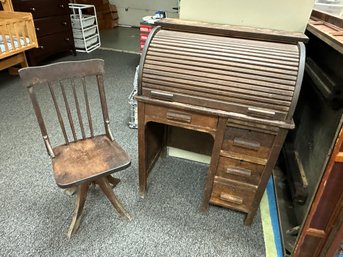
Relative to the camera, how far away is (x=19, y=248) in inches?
54.7

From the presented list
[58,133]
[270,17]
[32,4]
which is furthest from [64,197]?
[32,4]

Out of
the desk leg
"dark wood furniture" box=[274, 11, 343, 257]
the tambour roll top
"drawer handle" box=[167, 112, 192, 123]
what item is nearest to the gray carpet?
the desk leg

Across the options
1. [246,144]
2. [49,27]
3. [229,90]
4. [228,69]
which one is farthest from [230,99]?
[49,27]

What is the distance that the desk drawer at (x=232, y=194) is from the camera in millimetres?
1444

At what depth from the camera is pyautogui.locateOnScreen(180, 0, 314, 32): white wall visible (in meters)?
1.41

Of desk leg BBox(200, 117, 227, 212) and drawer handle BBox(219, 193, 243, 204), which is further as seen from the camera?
drawer handle BBox(219, 193, 243, 204)

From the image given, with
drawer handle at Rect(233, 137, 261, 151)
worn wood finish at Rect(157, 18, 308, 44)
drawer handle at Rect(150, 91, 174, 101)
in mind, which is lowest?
drawer handle at Rect(233, 137, 261, 151)

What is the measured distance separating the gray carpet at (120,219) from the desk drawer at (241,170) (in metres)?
0.38

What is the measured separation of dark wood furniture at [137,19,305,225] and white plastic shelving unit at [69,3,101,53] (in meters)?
3.38

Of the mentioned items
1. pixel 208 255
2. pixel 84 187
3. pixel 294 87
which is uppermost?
pixel 294 87

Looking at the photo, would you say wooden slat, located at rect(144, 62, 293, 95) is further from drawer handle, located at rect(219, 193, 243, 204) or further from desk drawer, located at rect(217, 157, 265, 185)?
drawer handle, located at rect(219, 193, 243, 204)

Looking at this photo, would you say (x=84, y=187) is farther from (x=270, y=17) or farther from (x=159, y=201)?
(x=270, y=17)

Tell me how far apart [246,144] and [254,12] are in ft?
2.63

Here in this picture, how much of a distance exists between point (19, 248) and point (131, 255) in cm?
63
